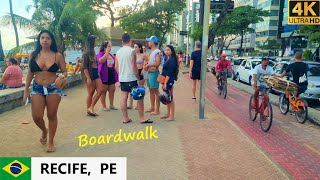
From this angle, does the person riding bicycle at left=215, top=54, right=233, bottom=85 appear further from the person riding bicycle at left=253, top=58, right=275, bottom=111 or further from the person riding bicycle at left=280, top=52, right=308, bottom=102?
the person riding bicycle at left=253, top=58, right=275, bottom=111

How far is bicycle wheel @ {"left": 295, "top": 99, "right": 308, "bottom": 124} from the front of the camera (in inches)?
290

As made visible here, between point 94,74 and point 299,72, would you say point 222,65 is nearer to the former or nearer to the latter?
point 299,72

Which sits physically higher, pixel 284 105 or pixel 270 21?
pixel 270 21

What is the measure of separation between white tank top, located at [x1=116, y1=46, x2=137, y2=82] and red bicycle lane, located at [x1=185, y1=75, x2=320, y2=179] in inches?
106

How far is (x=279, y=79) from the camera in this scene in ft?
23.7

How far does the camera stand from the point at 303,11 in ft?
25.1

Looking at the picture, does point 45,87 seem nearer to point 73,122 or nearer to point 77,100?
point 73,122

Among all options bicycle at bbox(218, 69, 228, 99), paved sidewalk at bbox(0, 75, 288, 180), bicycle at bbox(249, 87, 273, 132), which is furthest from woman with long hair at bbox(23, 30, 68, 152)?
bicycle at bbox(218, 69, 228, 99)

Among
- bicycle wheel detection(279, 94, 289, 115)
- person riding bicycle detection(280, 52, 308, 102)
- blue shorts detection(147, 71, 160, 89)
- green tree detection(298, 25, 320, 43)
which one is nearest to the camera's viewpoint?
blue shorts detection(147, 71, 160, 89)

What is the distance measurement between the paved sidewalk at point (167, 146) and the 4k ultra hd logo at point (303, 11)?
3.01 m

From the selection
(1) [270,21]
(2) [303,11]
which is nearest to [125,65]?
(2) [303,11]

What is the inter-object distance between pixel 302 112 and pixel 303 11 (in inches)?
99.2

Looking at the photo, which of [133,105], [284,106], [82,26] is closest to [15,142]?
[133,105]

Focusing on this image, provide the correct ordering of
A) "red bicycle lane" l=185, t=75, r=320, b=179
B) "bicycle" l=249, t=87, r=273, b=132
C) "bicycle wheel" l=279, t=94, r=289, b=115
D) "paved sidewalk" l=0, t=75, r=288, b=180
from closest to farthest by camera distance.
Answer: "paved sidewalk" l=0, t=75, r=288, b=180, "red bicycle lane" l=185, t=75, r=320, b=179, "bicycle" l=249, t=87, r=273, b=132, "bicycle wheel" l=279, t=94, r=289, b=115
